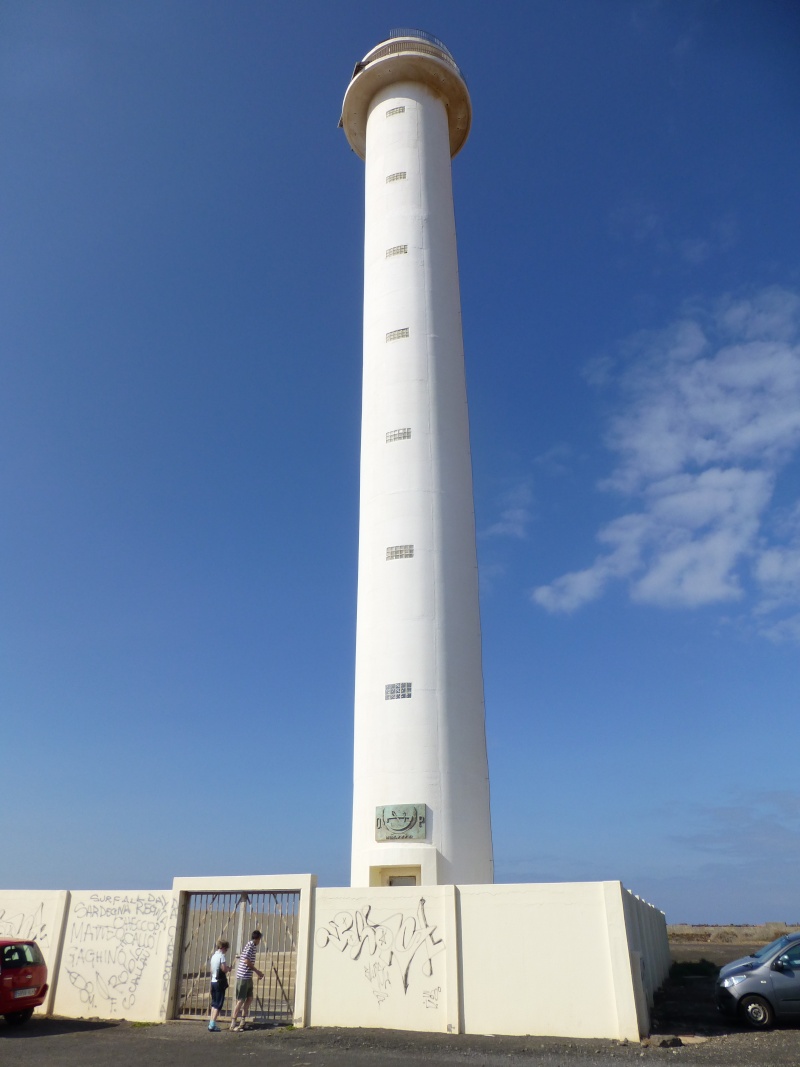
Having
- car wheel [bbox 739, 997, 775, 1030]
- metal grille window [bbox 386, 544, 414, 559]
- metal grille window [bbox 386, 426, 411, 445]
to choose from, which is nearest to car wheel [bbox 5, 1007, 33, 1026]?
metal grille window [bbox 386, 544, 414, 559]

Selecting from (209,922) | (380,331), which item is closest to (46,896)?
(209,922)

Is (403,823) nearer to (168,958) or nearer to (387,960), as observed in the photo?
(387,960)

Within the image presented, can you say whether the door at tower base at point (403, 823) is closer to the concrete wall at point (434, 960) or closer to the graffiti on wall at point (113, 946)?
the concrete wall at point (434, 960)

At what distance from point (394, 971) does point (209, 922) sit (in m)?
4.56

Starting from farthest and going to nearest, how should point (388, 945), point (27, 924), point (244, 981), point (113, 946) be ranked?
point (27, 924), point (113, 946), point (244, 981), point (388, 945)

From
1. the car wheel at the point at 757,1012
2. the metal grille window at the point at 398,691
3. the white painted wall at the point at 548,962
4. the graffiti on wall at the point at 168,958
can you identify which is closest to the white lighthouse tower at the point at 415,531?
the metal grille window at the point at 398,691

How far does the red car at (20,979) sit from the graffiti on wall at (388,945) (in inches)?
254

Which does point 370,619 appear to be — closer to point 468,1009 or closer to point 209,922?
point 209,922

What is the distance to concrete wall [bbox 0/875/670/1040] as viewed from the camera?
14.1m

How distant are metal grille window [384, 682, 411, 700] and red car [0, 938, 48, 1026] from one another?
9651mm

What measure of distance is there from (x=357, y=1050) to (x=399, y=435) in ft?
49.9

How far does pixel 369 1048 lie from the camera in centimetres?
1344

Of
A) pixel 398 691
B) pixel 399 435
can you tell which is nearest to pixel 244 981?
pixel 398 691

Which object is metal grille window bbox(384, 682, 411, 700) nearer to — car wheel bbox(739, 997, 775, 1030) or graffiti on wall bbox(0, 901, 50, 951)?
car wheel bbox(739, 997, 775, 1030)
